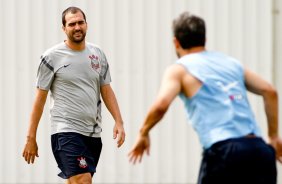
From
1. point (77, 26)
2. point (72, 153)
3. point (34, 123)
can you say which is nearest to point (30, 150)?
point (34, 123)

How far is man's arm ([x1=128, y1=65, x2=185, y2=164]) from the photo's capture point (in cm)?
571

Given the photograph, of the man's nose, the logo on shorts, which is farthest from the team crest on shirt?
the logo on shorts

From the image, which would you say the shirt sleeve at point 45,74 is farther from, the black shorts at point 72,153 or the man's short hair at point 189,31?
the man's short hair at point 189,31

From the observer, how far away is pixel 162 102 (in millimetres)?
5707

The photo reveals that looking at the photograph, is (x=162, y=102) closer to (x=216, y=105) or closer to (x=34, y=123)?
(x=216, y=105)

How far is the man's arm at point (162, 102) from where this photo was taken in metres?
5.71

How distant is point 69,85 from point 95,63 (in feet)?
0.97

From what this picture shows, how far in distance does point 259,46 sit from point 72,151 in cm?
427

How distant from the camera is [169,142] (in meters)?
11.7

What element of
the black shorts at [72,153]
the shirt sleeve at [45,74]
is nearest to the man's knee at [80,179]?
the black shorts at [72,153]

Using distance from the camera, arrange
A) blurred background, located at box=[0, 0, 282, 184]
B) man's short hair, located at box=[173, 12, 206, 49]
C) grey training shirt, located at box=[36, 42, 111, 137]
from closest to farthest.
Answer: man's short hair, located at box=[173, 12, 206, 49]
grey training shirt, located at box=[36, 42, 111, 137]
blurred background, located at box=[0, 0, 282, 184]

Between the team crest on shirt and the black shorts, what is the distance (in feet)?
1.87

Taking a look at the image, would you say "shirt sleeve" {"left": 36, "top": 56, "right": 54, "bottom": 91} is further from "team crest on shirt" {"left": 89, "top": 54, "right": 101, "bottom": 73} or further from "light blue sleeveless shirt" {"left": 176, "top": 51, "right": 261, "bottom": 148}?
"light blue sleeveless shirt" {"left": 176, "top": 51, "right": 261, "bottom": 148}

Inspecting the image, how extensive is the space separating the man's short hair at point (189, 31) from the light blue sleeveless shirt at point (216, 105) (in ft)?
0.39
